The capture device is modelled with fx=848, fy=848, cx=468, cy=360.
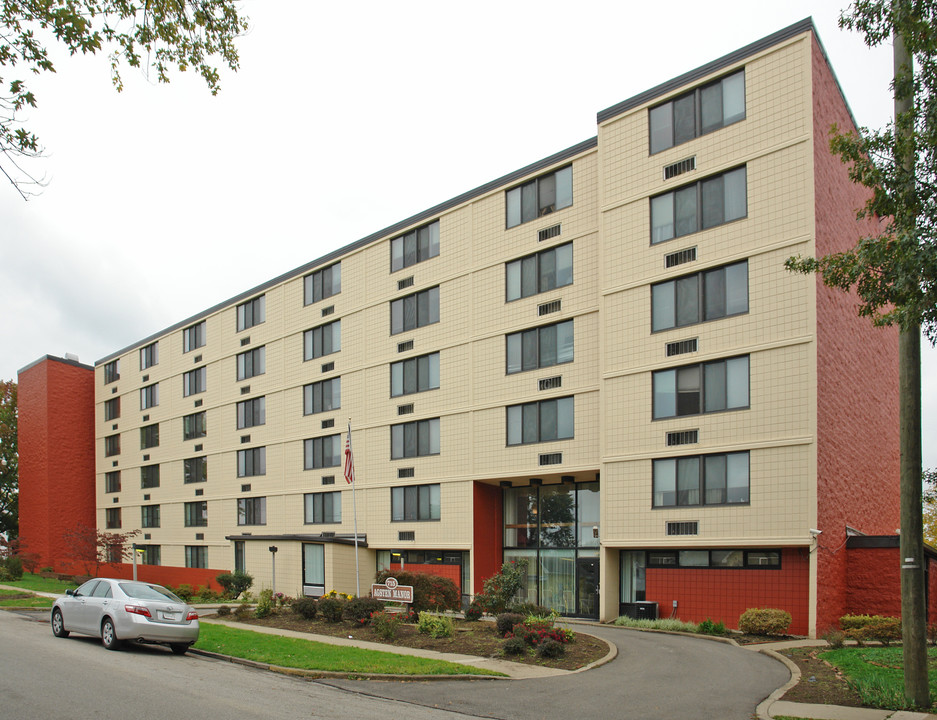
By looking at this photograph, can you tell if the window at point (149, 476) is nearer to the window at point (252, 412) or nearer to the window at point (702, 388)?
the window at point (252, 412)

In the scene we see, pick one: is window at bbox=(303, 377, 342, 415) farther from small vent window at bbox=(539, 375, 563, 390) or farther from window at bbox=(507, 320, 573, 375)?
small vent window at bbox=(539, 375, 563, 390)

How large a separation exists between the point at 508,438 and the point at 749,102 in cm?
1445

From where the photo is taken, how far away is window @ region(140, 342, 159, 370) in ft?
184

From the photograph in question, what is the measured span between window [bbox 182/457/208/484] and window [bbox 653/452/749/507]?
104 ft

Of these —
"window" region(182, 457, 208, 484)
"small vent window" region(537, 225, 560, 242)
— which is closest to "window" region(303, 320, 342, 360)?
"window" region(182, 457, 208, 484)

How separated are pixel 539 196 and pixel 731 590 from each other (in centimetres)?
1577

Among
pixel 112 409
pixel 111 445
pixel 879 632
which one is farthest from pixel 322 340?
pixel 879 632

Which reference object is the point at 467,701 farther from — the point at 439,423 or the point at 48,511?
the point at 48,511

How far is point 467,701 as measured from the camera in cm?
1360

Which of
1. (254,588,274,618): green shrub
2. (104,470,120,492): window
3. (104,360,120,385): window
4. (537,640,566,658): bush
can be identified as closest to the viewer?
(537,640,566,658): bush

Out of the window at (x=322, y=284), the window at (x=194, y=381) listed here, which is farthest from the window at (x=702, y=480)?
the window at (x=194, y=381)

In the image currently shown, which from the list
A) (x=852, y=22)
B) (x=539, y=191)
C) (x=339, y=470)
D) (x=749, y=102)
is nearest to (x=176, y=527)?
(x=339, y=470)

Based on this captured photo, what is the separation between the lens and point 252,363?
4675 centimetres

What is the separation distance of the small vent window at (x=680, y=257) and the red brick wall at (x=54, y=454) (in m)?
47.5
